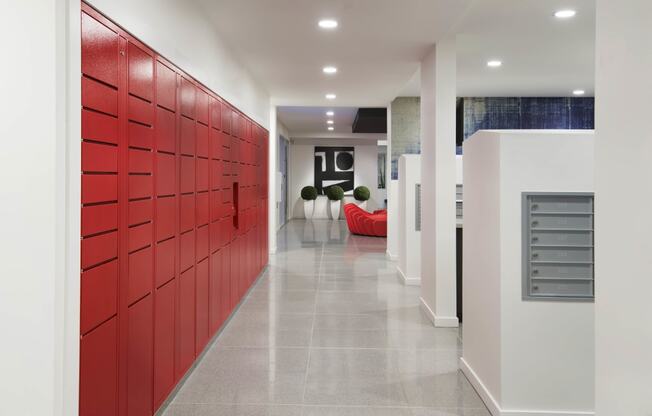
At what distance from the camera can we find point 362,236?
1469cm

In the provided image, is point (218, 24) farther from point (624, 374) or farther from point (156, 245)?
point (624, 374)

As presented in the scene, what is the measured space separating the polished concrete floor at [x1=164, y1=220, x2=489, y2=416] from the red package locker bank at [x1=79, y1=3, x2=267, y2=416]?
0.32 m

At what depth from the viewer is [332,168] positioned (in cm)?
2091

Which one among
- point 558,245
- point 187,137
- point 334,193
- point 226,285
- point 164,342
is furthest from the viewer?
point 334,193

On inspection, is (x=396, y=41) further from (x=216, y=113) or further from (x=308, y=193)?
(x=308, y=193)

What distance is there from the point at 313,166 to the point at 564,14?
1599 centimetres

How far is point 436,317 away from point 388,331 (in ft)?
1.88

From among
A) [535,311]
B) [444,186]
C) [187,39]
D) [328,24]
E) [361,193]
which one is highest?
[328,24]

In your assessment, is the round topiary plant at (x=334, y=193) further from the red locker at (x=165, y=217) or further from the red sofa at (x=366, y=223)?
the red locker at (x=165, y=217)

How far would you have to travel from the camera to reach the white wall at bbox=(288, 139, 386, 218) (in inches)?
820

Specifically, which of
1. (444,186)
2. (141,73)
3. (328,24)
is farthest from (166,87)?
(444,186)

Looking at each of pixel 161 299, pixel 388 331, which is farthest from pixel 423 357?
pixel 161 299

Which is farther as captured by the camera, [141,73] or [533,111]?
[533,111]

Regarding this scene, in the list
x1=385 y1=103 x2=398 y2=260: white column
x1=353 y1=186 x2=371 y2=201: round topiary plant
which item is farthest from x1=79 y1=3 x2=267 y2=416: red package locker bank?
x1=353 y1=186 x2=371 y2=201: round topiary plant
